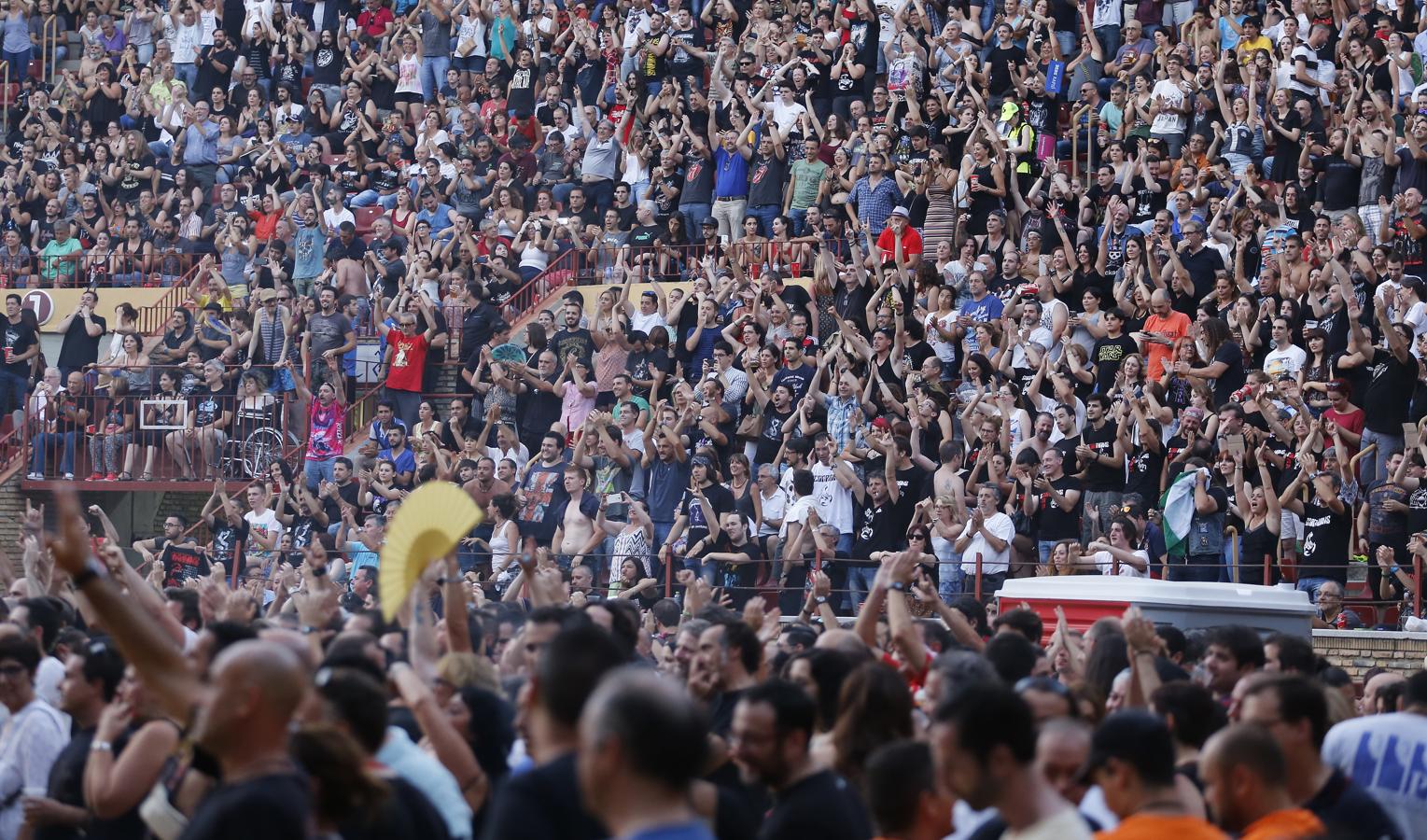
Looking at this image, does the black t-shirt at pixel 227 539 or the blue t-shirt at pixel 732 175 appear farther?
the blue t-shirt at pixel 732 175

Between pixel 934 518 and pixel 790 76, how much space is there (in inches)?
309

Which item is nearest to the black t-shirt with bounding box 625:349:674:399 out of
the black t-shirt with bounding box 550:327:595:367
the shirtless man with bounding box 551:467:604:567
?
the black t-shirt with bounding box 550:327:595:367

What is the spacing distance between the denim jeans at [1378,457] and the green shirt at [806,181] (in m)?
7.44

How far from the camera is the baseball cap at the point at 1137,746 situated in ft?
16.6

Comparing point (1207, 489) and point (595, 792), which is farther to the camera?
point (1207, 489)

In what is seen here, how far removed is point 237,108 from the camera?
27297 millimetres

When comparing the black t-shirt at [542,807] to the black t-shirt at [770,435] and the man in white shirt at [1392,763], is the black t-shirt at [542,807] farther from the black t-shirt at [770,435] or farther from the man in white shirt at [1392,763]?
the black t-shirt at [770,435]

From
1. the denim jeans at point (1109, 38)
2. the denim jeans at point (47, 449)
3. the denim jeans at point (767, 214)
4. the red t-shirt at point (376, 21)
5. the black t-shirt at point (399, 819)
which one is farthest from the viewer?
the red t-shirt at point (376, 21)

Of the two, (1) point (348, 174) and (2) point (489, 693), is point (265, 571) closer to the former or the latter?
(1) point (348, 174)

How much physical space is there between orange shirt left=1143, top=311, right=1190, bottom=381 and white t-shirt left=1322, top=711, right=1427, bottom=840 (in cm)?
1033

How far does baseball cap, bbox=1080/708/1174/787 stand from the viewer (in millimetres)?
5070

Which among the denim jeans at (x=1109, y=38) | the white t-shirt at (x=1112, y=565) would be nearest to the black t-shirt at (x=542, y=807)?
the white t-shirt at (x=1112, y=565)

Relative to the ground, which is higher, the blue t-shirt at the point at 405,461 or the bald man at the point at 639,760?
the bald man at the point at 639,760

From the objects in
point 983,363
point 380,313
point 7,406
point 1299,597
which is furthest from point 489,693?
point 7,406
